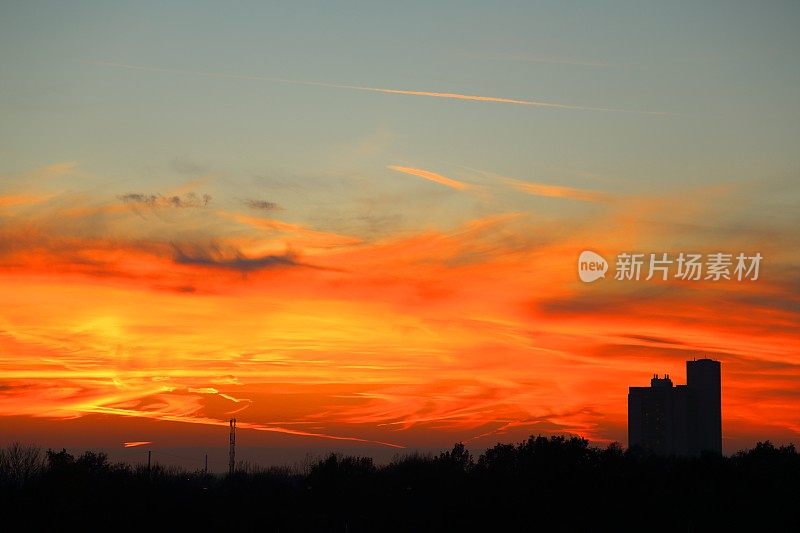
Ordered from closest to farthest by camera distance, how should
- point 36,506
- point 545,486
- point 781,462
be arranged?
1. point 36,506
2. point 545,486
3. point 781,462

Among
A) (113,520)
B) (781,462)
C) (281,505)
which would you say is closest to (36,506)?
(113,520)

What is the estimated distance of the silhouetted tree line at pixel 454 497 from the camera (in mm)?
72875

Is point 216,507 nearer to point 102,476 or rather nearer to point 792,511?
point 102,476

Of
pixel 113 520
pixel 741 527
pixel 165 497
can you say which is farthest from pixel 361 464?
pixel 741 527

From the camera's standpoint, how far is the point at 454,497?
81188 millimetres

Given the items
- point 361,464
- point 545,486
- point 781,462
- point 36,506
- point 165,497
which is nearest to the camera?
point 36,506

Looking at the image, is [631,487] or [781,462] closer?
[631,487]

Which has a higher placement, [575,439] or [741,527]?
[575,439]

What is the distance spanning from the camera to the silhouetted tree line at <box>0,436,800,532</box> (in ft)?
239

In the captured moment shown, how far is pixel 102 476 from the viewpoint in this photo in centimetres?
8375

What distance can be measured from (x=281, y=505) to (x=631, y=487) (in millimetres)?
29640

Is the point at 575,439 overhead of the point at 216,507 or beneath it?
overhead

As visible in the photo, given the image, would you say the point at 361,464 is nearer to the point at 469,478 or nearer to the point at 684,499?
the point at 469,478

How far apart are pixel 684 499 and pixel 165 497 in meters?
42.8
